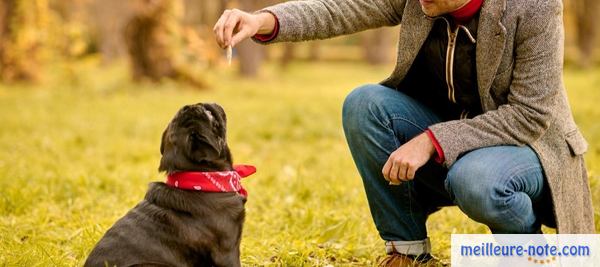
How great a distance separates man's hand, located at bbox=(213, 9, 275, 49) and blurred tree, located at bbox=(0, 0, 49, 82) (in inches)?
479

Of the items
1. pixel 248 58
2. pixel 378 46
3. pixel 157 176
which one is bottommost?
pixel 378 46

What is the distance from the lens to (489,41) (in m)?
3.04

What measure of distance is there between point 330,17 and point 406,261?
1201 millimetres

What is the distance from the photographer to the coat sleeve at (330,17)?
322cm

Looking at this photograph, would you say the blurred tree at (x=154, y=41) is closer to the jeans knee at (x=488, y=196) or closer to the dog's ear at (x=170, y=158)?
the dog's ear at (x=170, y=158)

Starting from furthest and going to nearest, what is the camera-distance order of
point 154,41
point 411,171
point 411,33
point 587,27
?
point 587,27 < point 154,41 < point 411,33 < point 411,171

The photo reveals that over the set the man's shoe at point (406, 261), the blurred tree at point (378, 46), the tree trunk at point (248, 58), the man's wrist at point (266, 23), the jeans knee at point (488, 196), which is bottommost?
the blurred tree at point (378, 46)

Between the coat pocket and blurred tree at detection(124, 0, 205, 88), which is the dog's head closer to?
the coat pocket

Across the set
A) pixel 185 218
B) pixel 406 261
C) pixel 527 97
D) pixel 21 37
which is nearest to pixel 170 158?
pixel 185 218

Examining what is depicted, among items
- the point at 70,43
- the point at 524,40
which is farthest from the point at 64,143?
the point at 70,43

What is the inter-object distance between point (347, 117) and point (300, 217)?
1.18 meters

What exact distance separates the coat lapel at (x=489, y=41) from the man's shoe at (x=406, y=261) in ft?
2.86

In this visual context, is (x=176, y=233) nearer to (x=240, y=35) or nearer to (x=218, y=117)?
(x=218, y=117)

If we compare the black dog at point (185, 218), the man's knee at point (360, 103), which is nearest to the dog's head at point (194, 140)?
the black dog at point (185, 218)
